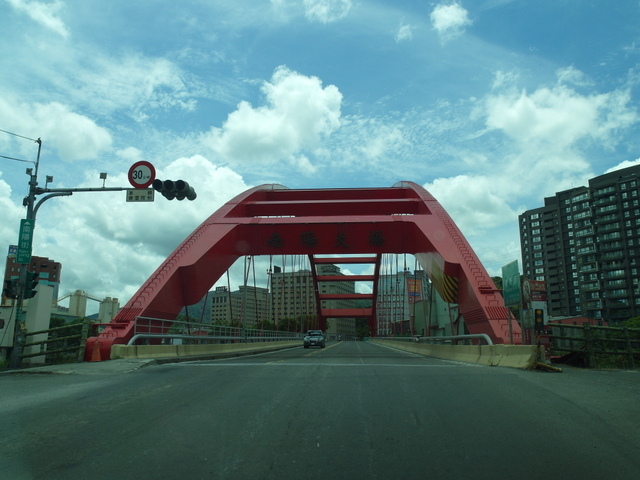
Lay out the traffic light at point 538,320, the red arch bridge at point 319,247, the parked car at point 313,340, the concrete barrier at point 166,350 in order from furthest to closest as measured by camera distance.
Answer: the parked car at point 313,340, the red arch bridge at point 319,247, the concrete barrier at point 166,350, the traffic light at point 538,320

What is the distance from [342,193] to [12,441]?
2662 centimetres

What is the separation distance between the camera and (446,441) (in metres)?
5.14

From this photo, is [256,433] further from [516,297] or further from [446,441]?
[516,297]

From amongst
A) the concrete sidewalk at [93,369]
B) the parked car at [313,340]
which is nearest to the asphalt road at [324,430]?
the concrete sidewalk at [93,369]

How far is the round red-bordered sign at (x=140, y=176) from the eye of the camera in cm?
1298

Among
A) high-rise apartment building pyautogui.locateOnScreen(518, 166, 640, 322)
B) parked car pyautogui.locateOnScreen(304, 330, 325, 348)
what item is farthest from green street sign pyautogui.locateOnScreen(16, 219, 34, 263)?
high-rise apartment building pyautogui.locateOnScreen(518, 166, 640, 322)

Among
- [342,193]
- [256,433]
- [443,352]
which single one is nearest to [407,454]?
[256,433]

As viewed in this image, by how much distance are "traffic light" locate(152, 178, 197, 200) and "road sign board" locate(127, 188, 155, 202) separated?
0.57 ft

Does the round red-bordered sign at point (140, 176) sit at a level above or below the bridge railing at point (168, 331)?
above

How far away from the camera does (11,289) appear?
1309cm

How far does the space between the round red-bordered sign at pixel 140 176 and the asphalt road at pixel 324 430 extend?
5.43m

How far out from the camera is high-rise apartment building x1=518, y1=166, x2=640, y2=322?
84963mm

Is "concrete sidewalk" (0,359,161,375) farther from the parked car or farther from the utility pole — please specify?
the parked car

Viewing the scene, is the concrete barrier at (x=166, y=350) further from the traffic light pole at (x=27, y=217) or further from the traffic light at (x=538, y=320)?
the traffic light at (x=538, y=320)
